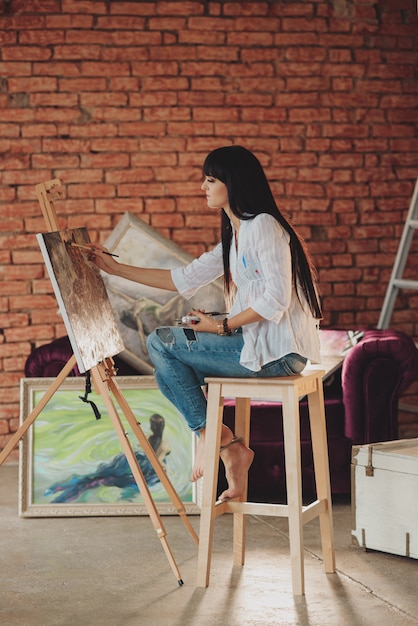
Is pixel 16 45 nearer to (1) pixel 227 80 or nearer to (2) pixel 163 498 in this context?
(1) pixel 227 80

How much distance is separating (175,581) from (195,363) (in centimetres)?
73

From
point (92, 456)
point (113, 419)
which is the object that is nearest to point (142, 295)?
point (92, 456)

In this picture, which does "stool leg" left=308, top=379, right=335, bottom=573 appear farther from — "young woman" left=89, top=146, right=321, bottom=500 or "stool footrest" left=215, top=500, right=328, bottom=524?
"young woman" left=89, top=146, right=321, bottom=500

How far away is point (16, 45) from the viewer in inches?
200

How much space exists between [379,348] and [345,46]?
6.59ft

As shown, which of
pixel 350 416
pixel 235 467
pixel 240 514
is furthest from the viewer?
pixel 350 416

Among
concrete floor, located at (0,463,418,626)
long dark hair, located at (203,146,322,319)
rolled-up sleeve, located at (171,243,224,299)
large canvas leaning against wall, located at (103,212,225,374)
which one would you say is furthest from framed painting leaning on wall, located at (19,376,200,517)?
long dark hair, located at (203,146,322,319)

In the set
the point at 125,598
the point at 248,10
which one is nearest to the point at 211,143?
the point at 248,10

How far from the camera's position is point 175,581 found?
314 centimetres

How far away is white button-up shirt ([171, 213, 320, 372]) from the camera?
9.67 feet

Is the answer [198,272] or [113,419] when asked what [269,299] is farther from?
[113,419]

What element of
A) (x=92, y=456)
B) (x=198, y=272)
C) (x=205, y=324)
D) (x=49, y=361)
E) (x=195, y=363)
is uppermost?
(x=198, y=272)

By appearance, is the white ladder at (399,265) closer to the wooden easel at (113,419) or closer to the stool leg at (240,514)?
the stool leg at (240,514)

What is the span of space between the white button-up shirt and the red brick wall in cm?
223
